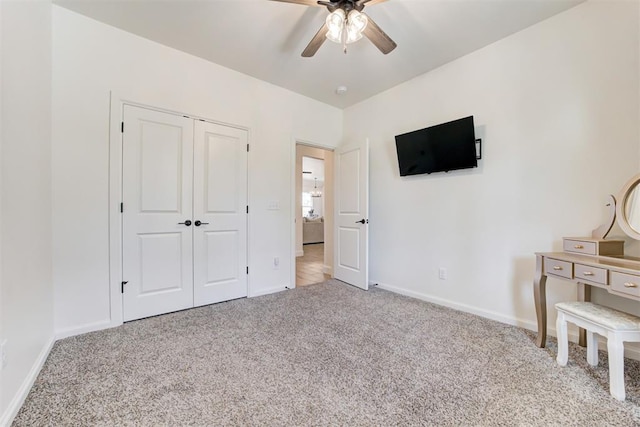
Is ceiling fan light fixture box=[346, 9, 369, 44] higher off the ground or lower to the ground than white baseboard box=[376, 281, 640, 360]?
higher

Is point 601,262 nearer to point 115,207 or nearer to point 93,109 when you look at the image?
point 115,207

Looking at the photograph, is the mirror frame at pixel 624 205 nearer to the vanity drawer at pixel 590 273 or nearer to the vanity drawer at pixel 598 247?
the vanity drawer at pixel 598 247

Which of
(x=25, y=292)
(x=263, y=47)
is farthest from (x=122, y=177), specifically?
(x=263, y=47)

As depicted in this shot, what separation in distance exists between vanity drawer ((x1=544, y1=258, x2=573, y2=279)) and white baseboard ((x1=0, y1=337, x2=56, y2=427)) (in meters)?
3.17

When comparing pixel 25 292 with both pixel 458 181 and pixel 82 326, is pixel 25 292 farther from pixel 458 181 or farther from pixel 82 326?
pixel 458 181

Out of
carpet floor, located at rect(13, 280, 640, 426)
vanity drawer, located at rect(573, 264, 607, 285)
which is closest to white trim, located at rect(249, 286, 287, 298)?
carpet floor, located at rect(13, 280, 640, 426)

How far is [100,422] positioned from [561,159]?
11.2 ft

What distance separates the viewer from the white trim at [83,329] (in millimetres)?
2082

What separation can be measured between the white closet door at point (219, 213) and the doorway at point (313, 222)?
104 centimetres

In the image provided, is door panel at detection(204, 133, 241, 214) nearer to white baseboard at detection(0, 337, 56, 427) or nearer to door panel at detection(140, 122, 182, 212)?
door panel at detection(140, 122, 182, 212)

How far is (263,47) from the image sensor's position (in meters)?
2.54

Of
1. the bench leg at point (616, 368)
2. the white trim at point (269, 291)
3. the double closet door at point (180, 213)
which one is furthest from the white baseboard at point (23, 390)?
the bench leg at point (616, 368)

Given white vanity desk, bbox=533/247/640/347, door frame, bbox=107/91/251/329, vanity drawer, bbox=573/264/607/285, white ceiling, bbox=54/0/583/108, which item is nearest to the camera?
white vanity desk, bbox=533/247/640/347

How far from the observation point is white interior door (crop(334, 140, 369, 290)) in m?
3.43
